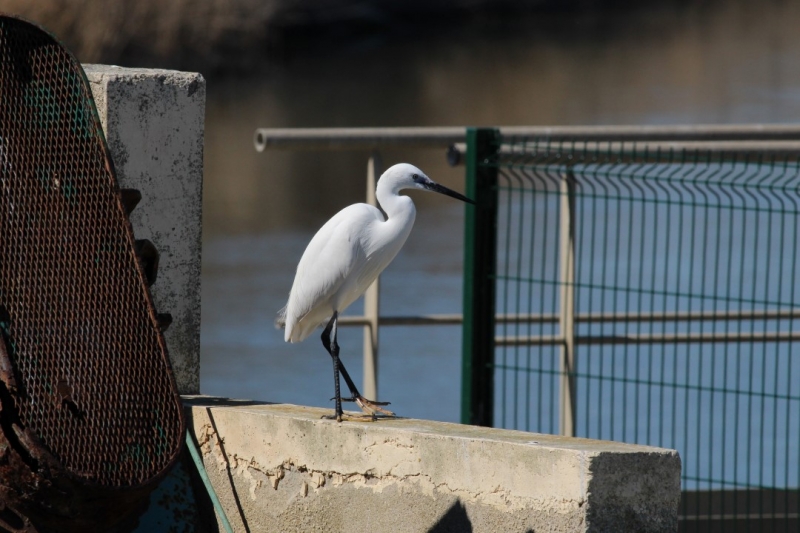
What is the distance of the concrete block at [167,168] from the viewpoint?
3748mm

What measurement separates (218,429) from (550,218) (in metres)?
6.97

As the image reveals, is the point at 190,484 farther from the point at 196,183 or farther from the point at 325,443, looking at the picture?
the point at 196,183

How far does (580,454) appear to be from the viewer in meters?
3.06

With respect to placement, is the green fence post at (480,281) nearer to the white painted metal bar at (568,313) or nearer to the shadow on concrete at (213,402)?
the white painted metal bar at (568,313)

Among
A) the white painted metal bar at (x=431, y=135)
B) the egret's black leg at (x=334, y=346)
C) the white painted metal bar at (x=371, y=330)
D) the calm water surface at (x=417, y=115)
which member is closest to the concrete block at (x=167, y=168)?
the egret's black leg at (x=334, y=346)

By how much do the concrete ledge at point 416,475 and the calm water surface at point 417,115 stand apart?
15.6 ft

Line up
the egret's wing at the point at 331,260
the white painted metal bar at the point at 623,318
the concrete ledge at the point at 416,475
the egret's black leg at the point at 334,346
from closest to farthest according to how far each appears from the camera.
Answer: the concrete ledge at the point at 416,475, the egret's black leg at the point at 334,346, the egret's wing at the point at 331,260, the white painted metal bar at the point at 623,318

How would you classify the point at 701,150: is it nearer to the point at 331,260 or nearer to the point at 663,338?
the point at 663,338

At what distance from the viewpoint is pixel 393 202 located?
391 centimetres

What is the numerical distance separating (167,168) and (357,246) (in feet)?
1.81

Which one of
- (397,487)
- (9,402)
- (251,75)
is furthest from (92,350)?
(251,75)

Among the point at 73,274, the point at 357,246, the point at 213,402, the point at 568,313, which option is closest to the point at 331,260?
the point at 357,246

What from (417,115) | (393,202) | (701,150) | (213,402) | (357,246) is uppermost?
(417,115)

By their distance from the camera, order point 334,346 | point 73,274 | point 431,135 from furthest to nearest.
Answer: point 431,135
point 334,346
point 73,274
